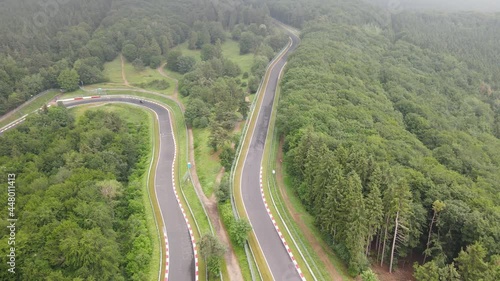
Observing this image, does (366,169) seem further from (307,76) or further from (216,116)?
(307,76)

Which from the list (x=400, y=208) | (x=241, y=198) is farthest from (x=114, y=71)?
(x=400, y=208)

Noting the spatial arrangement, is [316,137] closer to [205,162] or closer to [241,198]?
[241,198]

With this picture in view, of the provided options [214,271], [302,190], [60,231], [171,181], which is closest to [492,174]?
A: [302,190]

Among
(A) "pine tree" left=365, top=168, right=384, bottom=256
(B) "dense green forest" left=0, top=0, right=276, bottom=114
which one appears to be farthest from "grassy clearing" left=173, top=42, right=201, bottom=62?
(A) "pine tree" left=365, top=168, right=384, bottom=256

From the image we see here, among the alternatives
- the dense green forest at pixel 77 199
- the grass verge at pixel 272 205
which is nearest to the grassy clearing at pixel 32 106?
the dense green forest at pixel 77 199

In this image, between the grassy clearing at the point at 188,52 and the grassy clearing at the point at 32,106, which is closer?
the grassy clearing at the point at 32,106

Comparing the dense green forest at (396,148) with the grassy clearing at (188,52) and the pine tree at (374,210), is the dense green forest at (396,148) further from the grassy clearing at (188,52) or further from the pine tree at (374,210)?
the grassy clearing at (188,52)
